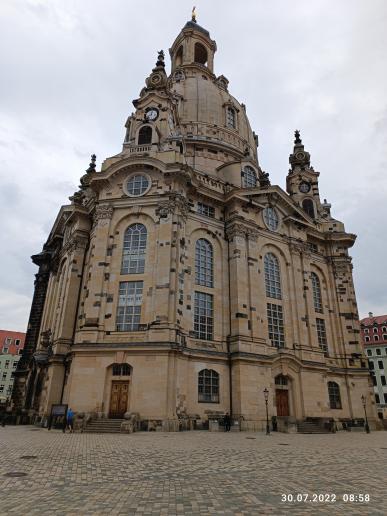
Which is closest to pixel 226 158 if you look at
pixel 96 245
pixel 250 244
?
pixel 250 244

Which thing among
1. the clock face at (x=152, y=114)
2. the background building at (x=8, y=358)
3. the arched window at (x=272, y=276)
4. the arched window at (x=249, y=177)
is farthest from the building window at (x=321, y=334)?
the background building at (x=8, y=358)

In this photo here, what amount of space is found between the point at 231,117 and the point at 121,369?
4072 centimetres

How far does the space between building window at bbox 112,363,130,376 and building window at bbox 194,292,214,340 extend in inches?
260

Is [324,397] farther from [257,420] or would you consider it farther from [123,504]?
[123,504]

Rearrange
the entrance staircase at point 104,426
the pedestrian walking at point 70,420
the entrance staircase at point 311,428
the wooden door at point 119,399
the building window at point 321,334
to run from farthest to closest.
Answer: the building window at point 321,334
the entrance staircase at point 311,428
the wooden door at point 119,399
the pedestrian walking at point 70,420
the entrance staircase at point 104,426

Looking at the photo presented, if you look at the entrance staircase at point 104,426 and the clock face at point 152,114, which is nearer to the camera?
the entrance staircase at point 104,426

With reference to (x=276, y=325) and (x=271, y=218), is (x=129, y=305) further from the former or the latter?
(x=271, y=218)

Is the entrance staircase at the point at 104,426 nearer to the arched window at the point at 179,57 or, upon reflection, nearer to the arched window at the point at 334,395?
the arched window at the point at 334,395

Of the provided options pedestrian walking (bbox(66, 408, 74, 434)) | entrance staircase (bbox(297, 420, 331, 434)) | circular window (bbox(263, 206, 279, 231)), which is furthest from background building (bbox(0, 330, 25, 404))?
entrance staircase (bbox(297, 420, 331, 434))

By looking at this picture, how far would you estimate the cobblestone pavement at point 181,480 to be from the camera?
7520mm

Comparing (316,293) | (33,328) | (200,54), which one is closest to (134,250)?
(316,293)

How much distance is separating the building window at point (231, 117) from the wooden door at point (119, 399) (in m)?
39.8

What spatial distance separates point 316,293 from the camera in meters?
43.2

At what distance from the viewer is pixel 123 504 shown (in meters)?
7.67
